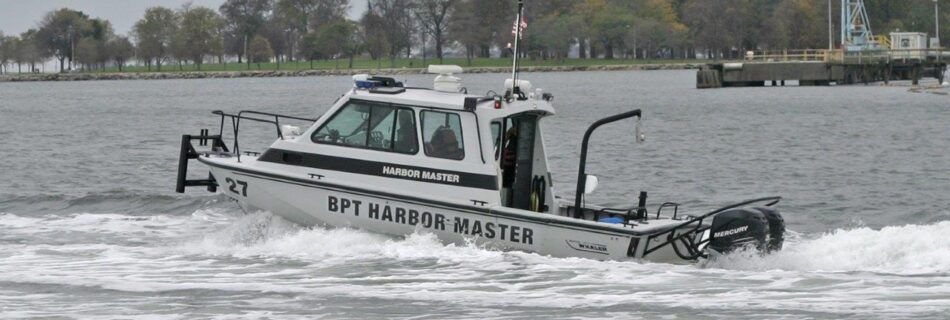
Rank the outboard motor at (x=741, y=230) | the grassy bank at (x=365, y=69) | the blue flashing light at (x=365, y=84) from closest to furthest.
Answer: the outboard motor at (x=741, y=230) < the blue flashing light at (x=365, y=84) < the grassy bank at (x=365, y=69)

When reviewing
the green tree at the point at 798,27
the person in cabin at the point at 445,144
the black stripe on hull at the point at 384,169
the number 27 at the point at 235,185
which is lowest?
the number 27 at the point at 235,185

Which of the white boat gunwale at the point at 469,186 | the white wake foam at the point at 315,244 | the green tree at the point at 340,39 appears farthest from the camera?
the green tree at the point at 340,39

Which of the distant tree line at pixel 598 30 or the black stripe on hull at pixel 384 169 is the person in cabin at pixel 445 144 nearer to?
the black stripe on hull at pixel 384 169

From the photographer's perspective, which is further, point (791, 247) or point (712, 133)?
point (712, 133)

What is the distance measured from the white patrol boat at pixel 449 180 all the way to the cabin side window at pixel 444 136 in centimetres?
1

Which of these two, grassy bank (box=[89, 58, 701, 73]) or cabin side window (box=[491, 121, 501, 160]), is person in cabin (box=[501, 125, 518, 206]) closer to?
cabin side window (box=[491, 121, 501, 160])

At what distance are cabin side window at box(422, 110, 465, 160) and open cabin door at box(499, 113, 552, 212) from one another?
0.56 metres

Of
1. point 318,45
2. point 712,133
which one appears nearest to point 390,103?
point 712,133

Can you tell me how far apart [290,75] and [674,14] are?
4958 centimetres

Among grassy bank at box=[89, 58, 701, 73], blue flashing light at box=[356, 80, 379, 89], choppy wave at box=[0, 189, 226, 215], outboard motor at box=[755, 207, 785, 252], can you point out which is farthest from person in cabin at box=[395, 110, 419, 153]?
grassy bank at box=[89, 58, 701, 73]

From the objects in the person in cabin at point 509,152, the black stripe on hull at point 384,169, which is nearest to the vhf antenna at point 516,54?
the person in cabin at point 509,152

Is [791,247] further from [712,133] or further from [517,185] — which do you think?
[712,133]

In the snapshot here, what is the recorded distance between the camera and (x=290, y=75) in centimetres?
17788

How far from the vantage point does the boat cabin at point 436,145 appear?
17734 mm
